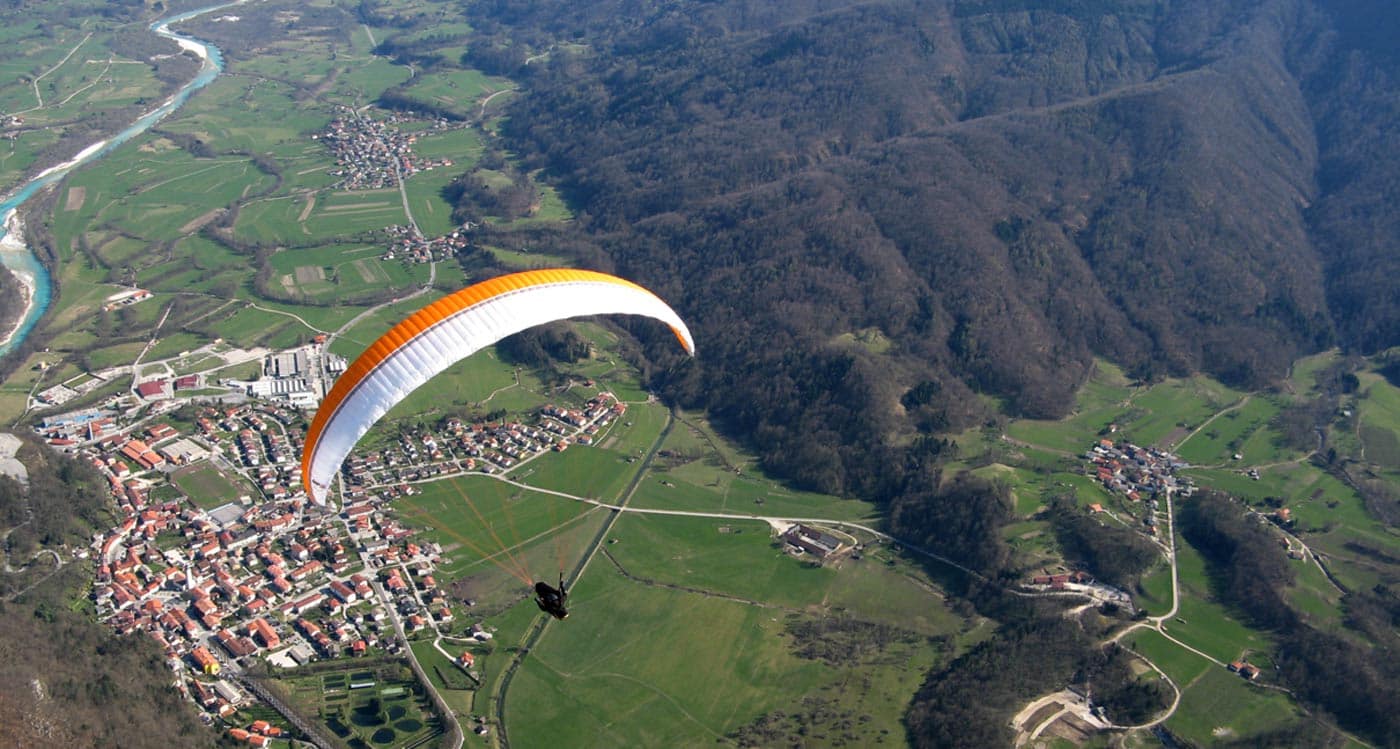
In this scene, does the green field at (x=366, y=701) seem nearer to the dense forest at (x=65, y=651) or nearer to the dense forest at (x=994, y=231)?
the dense forest at (x=65, y=651)

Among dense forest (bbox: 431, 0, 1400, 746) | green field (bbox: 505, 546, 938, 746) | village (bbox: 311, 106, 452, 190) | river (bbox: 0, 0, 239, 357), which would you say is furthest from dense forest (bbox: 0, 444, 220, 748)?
village (bbox: 311, 106, 452, 190)

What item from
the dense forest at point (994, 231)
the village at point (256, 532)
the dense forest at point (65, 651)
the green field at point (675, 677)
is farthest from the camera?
the dense forest at point (994, 231)

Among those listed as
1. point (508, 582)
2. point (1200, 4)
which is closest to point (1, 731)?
point (508, 582)

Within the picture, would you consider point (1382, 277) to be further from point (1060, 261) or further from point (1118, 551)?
point (1118, 551)

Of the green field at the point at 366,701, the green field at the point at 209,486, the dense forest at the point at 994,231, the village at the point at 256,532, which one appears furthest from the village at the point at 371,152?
the green field at the point at 366,701

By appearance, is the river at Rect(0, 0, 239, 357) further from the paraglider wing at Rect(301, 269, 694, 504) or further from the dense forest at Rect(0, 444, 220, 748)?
the paraglider wing at Rect(301, 269, 694, 504)
